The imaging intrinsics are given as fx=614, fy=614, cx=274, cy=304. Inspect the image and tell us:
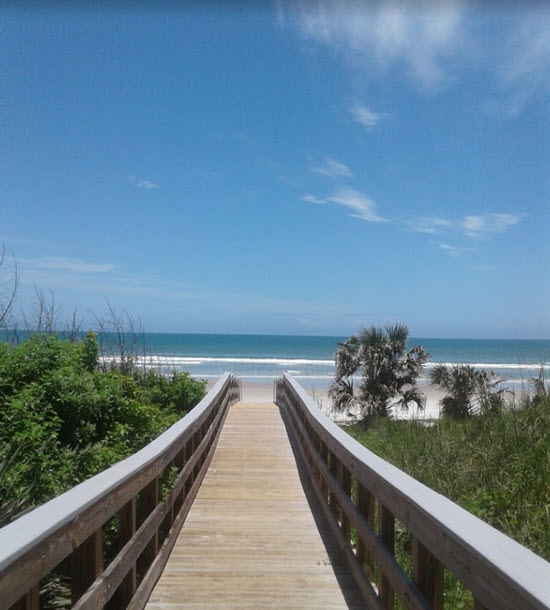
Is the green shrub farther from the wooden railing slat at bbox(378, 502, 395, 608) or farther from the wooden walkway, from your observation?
the wooden railing slat at bbox(378, 502, 395, 608)

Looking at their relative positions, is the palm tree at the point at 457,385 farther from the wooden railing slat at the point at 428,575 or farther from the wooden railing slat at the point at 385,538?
the wooden railing slat at the point at 428,575

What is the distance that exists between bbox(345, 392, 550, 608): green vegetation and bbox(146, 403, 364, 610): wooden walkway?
75 cm

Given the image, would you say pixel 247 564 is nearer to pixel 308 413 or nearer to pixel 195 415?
pixel 195 415

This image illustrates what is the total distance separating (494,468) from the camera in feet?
17.8

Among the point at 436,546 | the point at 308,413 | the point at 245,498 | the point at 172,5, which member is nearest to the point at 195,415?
the point at 245,498

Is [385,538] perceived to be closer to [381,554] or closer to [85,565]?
[381,554]

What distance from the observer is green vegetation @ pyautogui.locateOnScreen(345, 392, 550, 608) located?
4.34 metres

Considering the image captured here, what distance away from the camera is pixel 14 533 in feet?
6.28

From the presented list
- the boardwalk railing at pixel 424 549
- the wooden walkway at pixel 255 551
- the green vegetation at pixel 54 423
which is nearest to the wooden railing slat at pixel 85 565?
the wooden walkway at pixel 255 551

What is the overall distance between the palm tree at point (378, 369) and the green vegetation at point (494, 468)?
347 inches

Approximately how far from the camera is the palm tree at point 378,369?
16.5 m

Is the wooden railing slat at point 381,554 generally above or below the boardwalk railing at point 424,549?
below

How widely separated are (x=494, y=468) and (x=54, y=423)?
386 centimetres

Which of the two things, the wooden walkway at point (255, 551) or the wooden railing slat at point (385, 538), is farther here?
the wooden walkway at point (255, 551)
